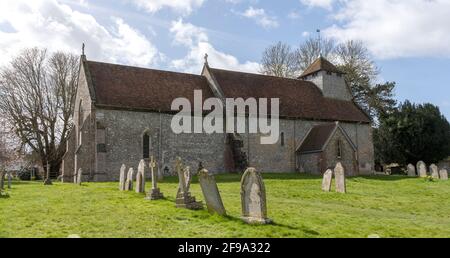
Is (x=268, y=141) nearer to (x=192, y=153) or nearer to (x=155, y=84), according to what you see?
(x=192, y=153)

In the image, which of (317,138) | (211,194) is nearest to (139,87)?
(317,138)

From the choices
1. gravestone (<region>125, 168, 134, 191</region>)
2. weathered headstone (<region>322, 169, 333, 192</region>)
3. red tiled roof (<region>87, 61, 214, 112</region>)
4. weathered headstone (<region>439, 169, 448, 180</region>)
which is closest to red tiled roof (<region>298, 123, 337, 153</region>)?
weathered headstone (<region>439, 169, 448, 180</region>)

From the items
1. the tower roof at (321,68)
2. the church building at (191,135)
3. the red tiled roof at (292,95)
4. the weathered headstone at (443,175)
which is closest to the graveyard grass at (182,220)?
the church building at (191,135)

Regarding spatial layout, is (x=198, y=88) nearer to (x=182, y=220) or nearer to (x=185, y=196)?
(x=185, y=196)

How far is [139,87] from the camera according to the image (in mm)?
28859

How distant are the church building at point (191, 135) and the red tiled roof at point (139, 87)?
2.5 inches

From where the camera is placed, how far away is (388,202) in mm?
16625

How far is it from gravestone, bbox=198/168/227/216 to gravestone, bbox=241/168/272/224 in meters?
0.81

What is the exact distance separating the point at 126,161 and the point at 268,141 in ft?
34.9

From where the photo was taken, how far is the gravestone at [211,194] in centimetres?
1078

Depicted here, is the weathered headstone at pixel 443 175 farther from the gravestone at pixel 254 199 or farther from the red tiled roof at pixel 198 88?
the gravestone at pixel 254 199

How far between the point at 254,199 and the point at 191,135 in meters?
19.0

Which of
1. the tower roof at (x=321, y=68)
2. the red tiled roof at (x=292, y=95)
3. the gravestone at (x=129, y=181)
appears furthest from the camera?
the tower roof at (x=321, y=68)

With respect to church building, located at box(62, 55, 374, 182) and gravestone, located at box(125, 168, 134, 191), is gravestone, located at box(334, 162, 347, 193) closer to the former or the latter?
gravestone, located at box(125, 168, 134, 191)
